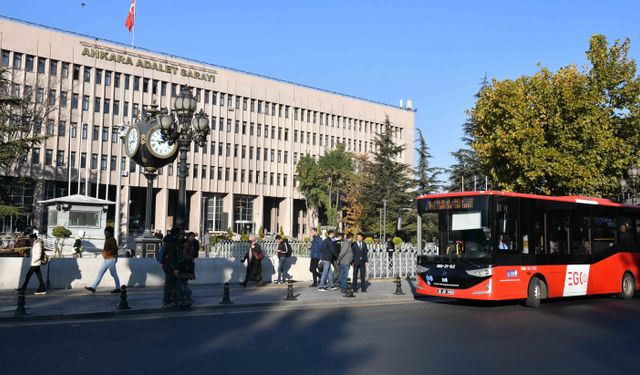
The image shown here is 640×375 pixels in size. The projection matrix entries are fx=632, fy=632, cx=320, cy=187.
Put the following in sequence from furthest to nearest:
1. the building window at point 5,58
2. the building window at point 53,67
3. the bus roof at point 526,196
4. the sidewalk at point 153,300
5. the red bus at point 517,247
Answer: the building window at point 53,67 < the building window at point 5,58 < the bus roof at point 526,196 < the red bus at point 517,247 < the sidewalk at point 153,300

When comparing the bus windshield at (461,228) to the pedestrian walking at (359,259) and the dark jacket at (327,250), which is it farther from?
the dark jacket at (327,250)

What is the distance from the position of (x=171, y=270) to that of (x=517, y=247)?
869 cm

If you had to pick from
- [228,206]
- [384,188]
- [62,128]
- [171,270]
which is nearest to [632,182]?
[171,270]

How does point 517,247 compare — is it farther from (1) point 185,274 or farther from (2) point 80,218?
(2) point 80,218

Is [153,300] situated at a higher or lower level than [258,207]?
lower

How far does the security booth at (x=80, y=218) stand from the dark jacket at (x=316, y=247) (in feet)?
49.5

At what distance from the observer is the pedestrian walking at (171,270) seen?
14.3 m

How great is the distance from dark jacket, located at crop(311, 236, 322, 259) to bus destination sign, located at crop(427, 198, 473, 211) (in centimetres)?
495

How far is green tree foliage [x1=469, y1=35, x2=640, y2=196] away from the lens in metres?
27.7

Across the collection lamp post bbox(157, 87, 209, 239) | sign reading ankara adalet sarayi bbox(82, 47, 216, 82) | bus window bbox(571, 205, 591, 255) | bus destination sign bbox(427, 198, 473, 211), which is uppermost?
sign reading ankara adalet sarayi bbox(82, 47, 216, 82)

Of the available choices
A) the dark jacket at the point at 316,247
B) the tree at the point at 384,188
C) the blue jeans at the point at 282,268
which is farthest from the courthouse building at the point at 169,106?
the dark jacket at the point at 316,247

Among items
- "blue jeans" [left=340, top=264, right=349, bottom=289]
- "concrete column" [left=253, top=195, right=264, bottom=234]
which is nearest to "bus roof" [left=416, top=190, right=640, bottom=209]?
"blue jeans" [left=340, top=264, right=349, bottom=289]

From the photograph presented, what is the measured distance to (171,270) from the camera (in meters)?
14.3

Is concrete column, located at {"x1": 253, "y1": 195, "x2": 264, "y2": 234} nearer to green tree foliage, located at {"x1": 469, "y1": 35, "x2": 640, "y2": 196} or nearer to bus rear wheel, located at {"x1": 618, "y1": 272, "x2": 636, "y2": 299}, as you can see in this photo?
green tree foliage, located at {"x1": 469, "y1": 35, "x2": 640, "y2": 196}
